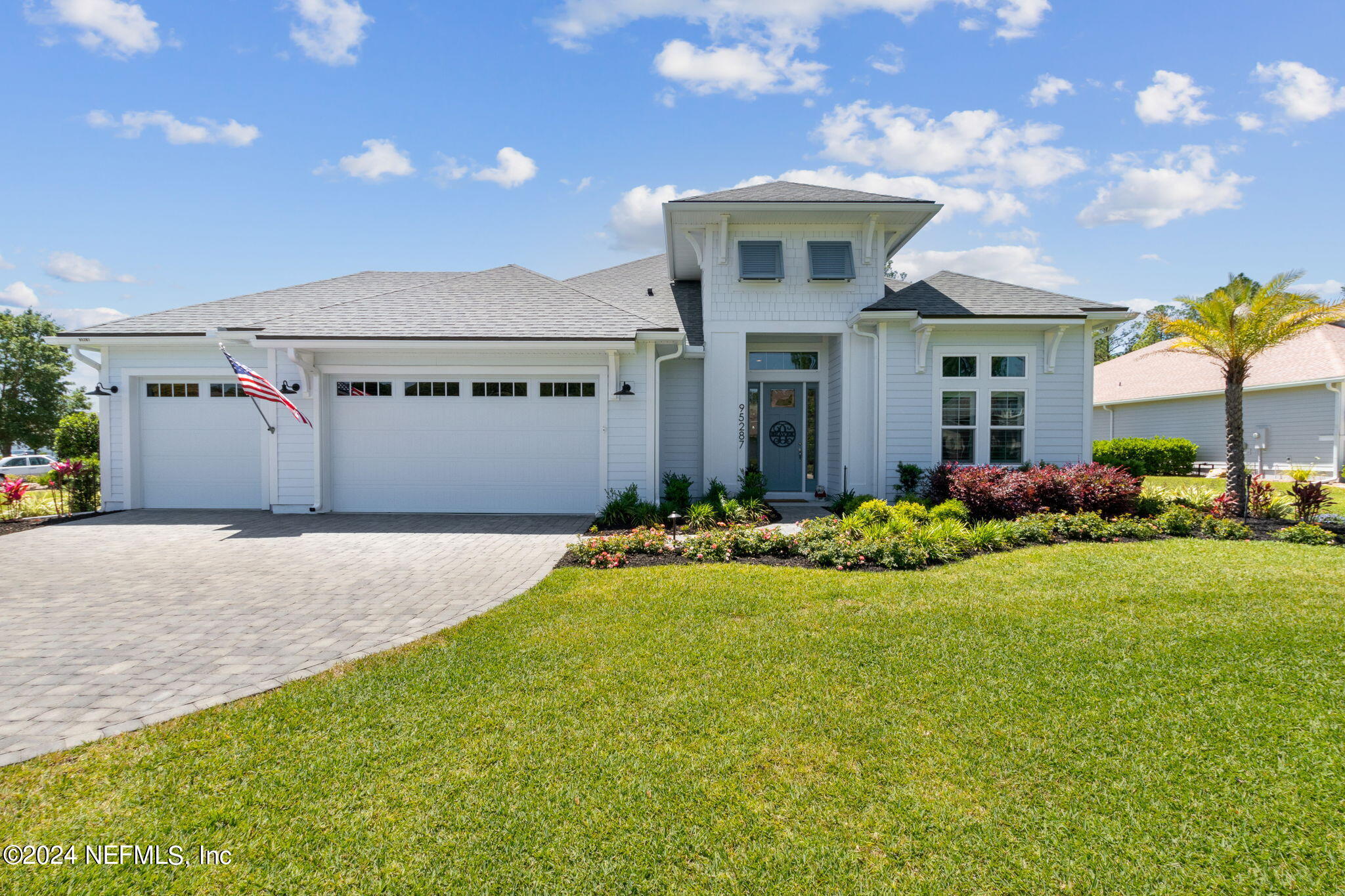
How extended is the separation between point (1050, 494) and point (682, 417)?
6337mm

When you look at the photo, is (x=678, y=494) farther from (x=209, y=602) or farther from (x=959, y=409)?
(x=209, y=602)

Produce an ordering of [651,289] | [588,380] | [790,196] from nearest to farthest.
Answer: [588,380] → [790,196] → [651,289]

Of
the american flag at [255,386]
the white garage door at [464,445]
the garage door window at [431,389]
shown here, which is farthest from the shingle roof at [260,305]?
the garage door window at [431,389]

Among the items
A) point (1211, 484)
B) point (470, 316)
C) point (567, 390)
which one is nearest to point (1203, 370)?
point (1211, 484)

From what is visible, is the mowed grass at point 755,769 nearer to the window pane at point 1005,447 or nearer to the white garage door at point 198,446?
the window pane at point 1005,447

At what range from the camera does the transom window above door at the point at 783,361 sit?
40.7 ft

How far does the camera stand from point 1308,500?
9133 millimetres

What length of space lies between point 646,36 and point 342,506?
31.8ft

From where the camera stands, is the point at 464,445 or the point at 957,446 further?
the point at 957,446

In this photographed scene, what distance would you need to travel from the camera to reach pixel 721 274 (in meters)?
11.2

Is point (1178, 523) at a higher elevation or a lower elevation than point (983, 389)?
lower

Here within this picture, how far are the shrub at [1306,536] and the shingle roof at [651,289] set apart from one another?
907cm

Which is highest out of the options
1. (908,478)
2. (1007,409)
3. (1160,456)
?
(1007,409)

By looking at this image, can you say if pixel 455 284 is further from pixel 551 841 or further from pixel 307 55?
pixel 551 841
